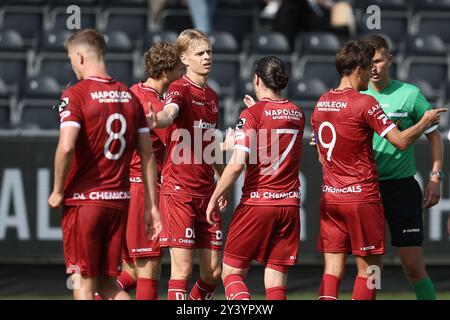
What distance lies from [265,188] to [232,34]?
8.11 metres

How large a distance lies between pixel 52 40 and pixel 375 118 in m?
7.82

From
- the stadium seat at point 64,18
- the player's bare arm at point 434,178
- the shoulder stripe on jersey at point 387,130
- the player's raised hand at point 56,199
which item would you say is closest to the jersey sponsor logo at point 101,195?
the player's raised hand at point 56,199

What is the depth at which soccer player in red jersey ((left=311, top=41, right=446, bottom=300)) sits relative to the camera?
27.6ft

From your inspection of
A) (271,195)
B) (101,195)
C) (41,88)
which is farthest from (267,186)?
(41,88)

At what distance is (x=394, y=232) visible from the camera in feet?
30.3

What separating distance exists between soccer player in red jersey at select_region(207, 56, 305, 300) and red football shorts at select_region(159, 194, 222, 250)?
319mm

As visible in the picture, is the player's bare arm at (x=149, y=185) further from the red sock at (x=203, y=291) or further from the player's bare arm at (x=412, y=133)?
the player's bare arm at (x=412, y=133)

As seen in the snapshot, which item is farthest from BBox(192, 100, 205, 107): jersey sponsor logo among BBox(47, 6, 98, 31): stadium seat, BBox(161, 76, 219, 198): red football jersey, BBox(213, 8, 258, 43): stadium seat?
BBox(213, 8, 258, 43): stadium seat

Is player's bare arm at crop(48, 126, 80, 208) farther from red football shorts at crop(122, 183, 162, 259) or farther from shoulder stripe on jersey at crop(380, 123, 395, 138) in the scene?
shoulder stripe on jersey at crop(380, 123, 395, 138)

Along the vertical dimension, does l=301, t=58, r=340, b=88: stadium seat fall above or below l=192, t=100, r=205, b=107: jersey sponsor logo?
above

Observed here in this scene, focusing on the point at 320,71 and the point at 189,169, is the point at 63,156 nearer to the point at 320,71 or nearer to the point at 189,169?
the point at 189,169

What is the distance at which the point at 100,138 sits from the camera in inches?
291

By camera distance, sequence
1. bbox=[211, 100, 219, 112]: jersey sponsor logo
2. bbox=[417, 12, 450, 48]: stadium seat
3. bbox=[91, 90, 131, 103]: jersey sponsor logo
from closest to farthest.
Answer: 1. bbox=[91, 90, 131, 103]: jersey sponsor logo
2. bbox=[211, 100, 219, 112]: jersey sponsor logo
3. bbox=[417, 12, 450, 48]: stadium seat

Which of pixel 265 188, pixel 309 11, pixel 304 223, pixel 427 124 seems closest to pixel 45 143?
pixel 304 223
